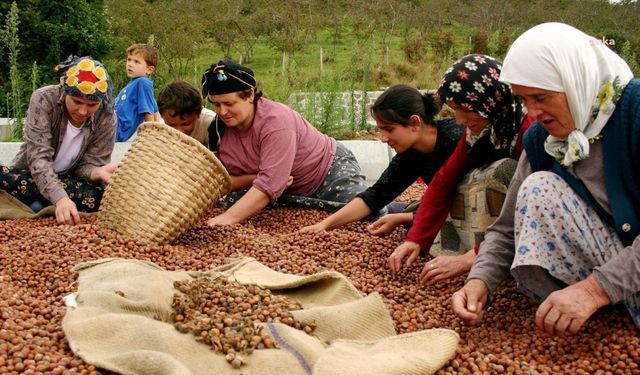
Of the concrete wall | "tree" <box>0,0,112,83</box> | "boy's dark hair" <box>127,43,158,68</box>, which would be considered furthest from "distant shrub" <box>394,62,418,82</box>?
"boy's dark hair" <box>127,43,158,68</box>

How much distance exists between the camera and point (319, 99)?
689 centimetres

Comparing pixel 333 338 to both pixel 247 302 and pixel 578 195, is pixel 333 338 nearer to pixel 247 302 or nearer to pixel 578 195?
pixel 247 302

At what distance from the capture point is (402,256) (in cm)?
316

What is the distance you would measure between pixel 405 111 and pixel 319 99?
3.61 meters

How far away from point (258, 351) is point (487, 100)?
1488 mm

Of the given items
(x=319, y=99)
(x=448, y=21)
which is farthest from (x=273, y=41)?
(x=319, y=99)

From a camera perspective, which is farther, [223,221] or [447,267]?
[223,221]

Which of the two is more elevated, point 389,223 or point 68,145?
point 68,145

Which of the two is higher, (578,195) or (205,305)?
(578,195)

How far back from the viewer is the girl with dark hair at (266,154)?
13.5 ft

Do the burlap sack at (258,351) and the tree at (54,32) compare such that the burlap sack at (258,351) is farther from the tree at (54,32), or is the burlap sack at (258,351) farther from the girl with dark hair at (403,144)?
the tree at (54,32)

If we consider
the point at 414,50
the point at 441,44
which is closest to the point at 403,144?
the point at 414,50

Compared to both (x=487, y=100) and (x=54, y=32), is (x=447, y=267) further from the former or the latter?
(x=54, y=32)

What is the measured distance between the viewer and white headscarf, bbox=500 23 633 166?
2.21 m
